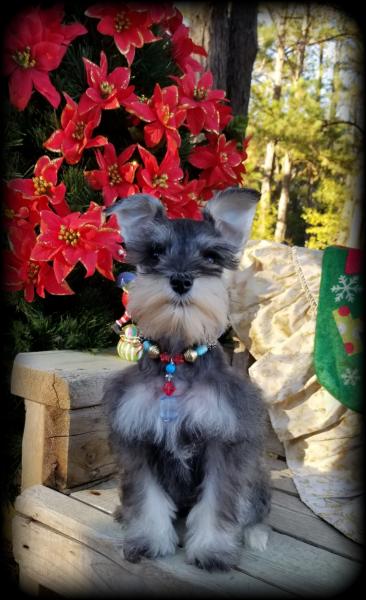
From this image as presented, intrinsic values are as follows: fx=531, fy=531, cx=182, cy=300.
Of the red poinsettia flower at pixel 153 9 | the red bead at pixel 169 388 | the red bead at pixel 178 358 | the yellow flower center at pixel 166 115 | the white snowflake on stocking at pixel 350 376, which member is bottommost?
the white snowflake on stocking at pixel 350 376

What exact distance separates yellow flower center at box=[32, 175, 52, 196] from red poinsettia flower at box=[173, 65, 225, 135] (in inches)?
33.1

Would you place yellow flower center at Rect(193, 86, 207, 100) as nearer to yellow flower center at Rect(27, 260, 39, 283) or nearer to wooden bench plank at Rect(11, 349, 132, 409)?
yellow flower center at Rect(27, 260, 39, 283)

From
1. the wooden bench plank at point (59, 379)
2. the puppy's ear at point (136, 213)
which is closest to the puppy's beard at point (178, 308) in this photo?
the puppy's ear at point (136, 213)

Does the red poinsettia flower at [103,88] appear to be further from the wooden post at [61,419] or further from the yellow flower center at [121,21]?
the wooden post at [61,419]

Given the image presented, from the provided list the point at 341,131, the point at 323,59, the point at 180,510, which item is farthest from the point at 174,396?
the point at 323,59

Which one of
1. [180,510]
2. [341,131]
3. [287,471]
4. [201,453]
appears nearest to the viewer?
[201,453]

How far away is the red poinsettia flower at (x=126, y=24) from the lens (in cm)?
258

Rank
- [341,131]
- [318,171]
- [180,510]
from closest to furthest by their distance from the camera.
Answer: [180,510] < [341,131] < [318,171]

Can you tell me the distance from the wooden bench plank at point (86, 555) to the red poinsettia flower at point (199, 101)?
6.60ft

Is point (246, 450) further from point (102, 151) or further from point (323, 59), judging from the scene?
point (323, 59)

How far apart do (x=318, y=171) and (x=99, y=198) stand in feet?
38.8

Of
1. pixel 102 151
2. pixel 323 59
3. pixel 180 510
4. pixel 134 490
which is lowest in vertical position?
pixel 180 510

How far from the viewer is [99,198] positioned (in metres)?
2.82

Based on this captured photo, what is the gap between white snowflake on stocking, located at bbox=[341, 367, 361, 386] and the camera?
2.81 metres
